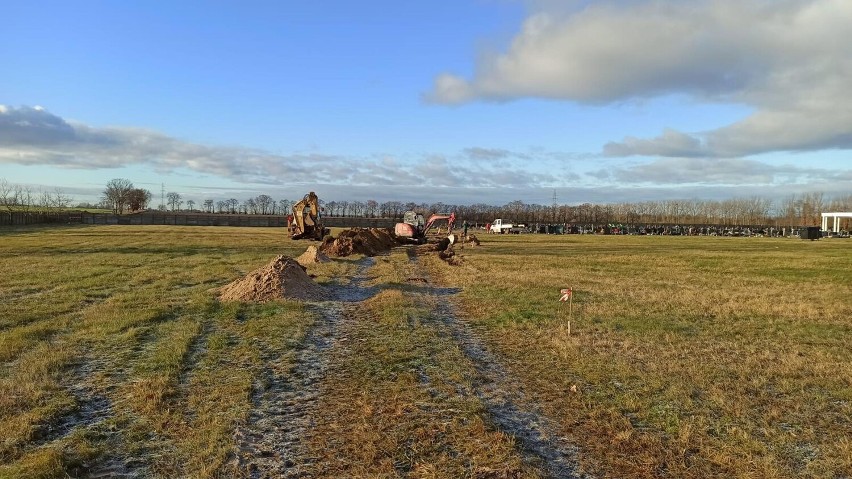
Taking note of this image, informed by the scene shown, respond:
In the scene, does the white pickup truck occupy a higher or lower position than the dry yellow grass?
higher

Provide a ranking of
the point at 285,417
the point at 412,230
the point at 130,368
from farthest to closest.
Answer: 1. the point at 412,230
2. the point at 130,368
3. the point at 285,417

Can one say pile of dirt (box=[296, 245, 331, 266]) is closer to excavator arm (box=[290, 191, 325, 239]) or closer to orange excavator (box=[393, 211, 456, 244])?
excavator arm (box=[290, 191, 325, 239])

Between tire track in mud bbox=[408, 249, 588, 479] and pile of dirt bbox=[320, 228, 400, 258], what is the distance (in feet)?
58.9

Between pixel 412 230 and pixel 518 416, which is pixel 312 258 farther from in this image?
pixel 412 230

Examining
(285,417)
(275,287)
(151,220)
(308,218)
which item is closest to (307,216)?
(308,218)

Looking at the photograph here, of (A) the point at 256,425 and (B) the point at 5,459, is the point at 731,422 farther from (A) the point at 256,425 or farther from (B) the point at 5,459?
(B) the point at 5,459

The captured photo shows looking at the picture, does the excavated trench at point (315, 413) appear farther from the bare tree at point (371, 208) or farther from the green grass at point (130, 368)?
the bare tree at point (371, 208)

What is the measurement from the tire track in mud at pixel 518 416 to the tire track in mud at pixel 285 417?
1497mm

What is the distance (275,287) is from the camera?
12859 millimetres

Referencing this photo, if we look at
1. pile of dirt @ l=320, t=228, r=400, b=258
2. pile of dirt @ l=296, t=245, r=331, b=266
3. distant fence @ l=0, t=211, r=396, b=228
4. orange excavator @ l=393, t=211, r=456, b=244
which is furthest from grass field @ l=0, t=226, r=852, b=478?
distant fence @ l=0, t=211, r=396, b=228

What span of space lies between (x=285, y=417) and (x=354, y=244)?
72.6 ft

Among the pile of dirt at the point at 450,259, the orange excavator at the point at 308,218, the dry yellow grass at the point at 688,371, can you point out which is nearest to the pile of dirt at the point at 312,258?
the pile of dirt at the point at 450,259

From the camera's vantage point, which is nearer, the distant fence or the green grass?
the green grass

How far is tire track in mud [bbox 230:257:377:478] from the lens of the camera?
176 inches
